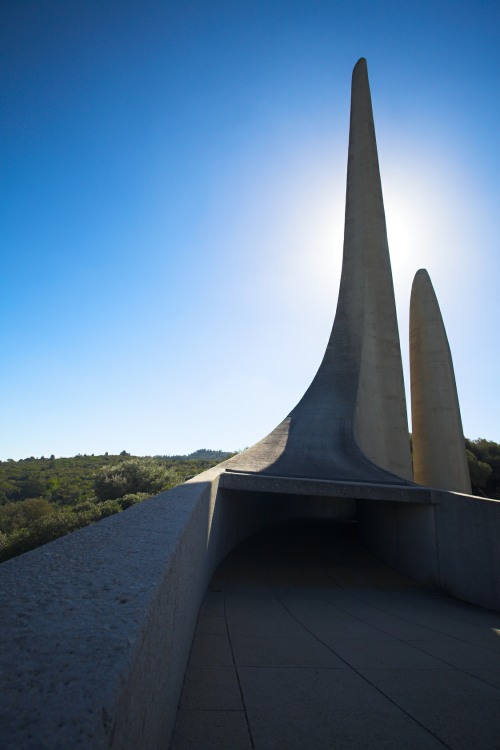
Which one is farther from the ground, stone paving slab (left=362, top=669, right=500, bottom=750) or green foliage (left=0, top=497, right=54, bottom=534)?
stone paving slab (left=362, top=669, right=500, bottom=750)

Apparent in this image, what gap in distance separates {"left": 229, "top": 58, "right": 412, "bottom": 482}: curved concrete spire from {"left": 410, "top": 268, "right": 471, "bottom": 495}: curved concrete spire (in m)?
1.61

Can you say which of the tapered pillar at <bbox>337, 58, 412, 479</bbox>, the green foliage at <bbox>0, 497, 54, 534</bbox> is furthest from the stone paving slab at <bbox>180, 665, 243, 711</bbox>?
the green foliage at <bbox>0, 497, 54, 534</bbox>

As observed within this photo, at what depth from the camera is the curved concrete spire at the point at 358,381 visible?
400 inches

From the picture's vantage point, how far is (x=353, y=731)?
1976mm

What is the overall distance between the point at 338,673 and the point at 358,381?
35.4 ft

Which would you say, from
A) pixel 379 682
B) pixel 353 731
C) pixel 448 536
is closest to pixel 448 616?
pixel 448 536

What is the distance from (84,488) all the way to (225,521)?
43320 millimetres

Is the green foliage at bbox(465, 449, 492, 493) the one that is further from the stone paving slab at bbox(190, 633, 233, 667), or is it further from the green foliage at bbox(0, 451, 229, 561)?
the stone paving slab at bbox(190, 633, 233, 667)

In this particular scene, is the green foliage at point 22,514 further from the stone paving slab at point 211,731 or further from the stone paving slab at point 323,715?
the stone paving slab at point 211,731

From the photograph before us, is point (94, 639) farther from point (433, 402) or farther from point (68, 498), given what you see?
point (68, 498)

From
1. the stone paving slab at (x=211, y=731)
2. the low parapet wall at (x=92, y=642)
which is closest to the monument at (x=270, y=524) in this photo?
the low parapet wall at (x=92, y=642)

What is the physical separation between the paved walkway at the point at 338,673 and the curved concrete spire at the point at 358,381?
376 centimetres

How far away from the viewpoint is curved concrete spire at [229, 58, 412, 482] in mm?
10172

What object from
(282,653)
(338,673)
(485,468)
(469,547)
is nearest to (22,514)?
(485,468)
